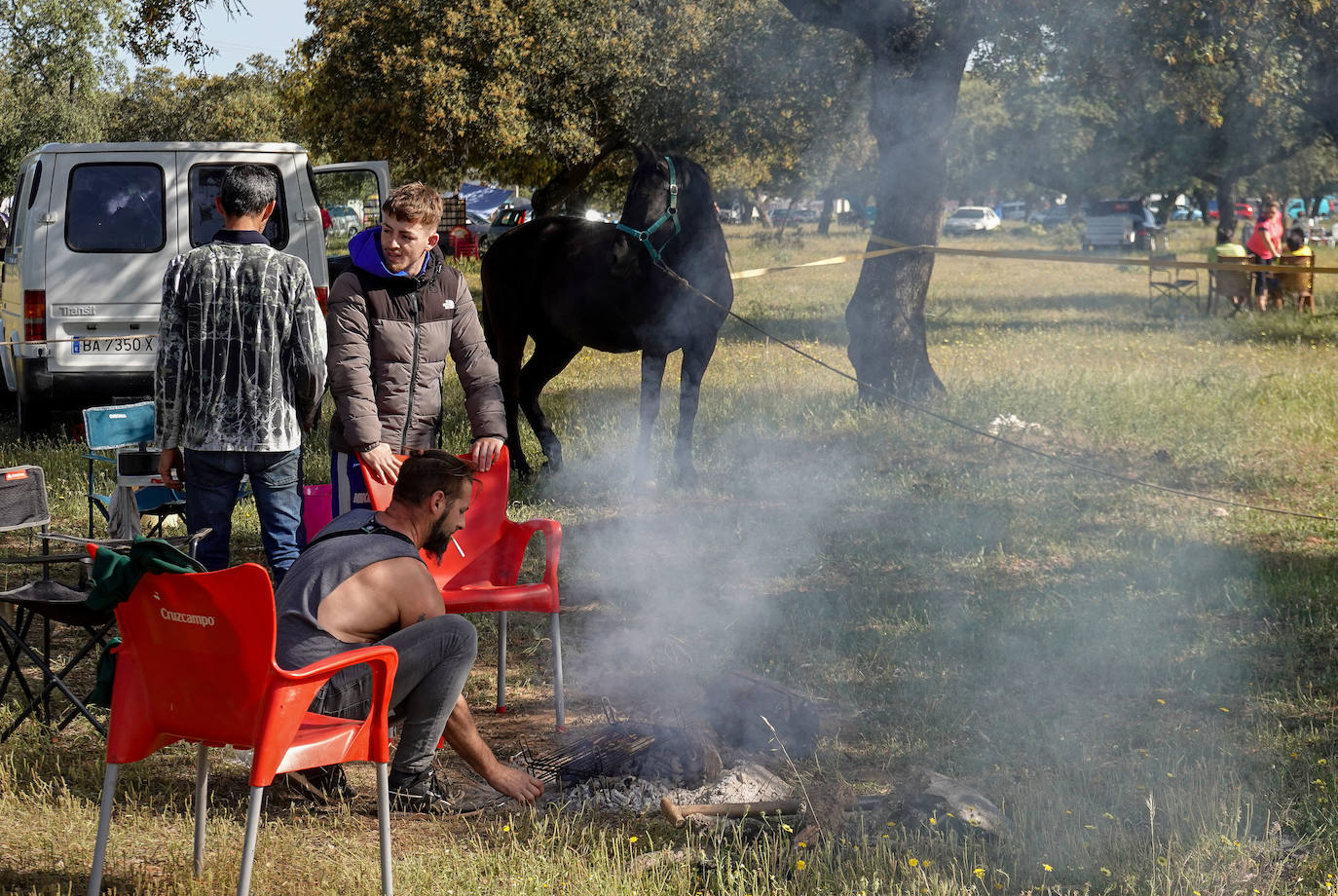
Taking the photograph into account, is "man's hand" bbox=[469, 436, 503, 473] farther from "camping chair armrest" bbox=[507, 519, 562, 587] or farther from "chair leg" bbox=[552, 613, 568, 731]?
"chair leg" bbox=[552, 613, 568, 731]

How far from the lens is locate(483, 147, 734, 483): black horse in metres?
7.89

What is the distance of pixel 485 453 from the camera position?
460 cm

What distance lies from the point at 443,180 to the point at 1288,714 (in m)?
29.4

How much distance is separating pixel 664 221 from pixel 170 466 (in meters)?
4.10

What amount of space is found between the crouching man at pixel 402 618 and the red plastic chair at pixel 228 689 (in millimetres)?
214

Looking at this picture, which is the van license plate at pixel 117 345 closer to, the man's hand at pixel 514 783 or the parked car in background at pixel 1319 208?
the man's hand at pixel 514 783

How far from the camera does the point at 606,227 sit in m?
8.99

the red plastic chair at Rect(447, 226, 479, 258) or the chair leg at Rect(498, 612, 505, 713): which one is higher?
the red plastic chair at Rect(447, 226, 479, 258)

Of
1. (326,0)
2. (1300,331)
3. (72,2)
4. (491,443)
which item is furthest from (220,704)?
(72,2)

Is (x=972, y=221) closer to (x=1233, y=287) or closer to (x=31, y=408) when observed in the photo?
(x=1233, y=287)

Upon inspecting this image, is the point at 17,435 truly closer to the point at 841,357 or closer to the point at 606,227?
the point at 606,227

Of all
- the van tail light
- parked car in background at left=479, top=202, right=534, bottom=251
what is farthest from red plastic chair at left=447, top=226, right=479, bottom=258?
the van tail light

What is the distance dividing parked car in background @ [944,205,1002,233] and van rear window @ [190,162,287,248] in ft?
202

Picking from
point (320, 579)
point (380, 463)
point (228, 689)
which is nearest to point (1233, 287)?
point (380, 463)
